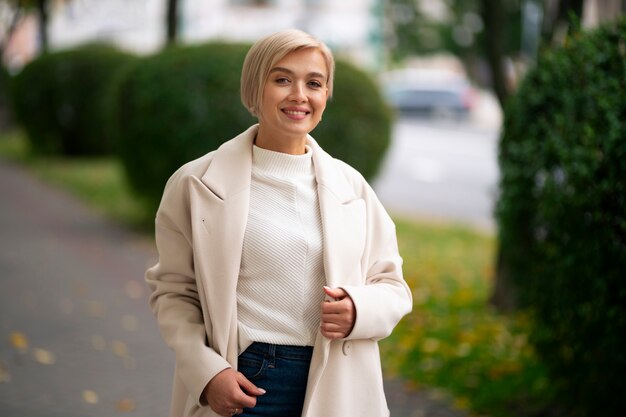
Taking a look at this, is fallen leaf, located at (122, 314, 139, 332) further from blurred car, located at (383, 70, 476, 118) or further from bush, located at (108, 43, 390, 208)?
blurred car, located at (383, 70, 476, 118)

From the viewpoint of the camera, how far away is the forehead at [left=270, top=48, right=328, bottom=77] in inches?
92.0

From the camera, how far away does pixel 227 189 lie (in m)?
2.39

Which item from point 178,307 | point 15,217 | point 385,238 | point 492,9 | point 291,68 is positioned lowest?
point 15,217

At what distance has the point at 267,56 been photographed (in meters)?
2.33

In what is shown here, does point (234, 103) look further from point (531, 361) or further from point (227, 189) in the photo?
point (227, 189)

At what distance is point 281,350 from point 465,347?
15.8 ft

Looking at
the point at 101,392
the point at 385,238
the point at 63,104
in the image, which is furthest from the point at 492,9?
the point at 63,104

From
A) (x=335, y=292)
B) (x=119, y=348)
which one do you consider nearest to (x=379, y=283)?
(x=335, y=292)

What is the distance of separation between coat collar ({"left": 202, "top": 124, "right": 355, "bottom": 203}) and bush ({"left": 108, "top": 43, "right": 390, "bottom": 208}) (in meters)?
7.66

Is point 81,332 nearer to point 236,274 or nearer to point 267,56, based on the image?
point 236,274

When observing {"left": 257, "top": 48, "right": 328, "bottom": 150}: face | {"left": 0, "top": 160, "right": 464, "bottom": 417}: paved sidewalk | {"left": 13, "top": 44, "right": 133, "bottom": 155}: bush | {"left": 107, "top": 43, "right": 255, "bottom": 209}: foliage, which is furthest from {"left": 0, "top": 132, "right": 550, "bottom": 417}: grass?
{"left": 13, "top": 44, "right": 133, "bottom": 155}: bush

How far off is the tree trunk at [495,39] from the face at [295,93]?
6058mm

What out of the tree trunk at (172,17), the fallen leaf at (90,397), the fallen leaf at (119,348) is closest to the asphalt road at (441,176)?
the fallen leaf at (119,348)

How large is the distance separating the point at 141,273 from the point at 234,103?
2389 mm
